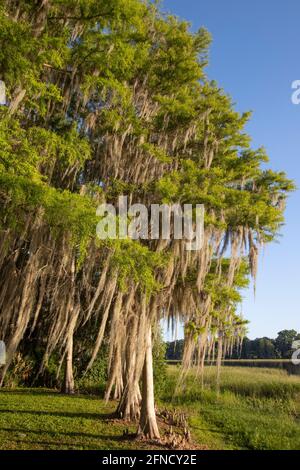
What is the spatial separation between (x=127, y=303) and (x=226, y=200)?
3797 mm

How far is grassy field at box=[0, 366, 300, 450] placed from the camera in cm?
936

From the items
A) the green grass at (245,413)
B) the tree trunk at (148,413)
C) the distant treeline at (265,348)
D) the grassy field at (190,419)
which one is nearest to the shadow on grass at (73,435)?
the grassy field at (190,419)

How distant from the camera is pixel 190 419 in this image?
42.3 ft

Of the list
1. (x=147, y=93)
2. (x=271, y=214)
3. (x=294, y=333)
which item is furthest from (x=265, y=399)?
(x=294, y=333)

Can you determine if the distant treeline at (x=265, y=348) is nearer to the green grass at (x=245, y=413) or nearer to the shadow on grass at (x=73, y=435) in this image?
the green grass at (x=245, y=413)

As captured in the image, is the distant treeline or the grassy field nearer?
the grassy field

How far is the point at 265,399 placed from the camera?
55.8 feet

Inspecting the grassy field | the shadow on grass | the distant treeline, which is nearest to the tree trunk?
the shadow on grass

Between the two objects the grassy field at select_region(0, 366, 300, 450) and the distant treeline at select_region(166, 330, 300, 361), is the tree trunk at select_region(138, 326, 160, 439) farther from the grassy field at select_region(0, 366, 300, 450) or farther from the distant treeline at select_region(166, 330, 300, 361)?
the distant treeline at select_region(166, 330, 300, 361)

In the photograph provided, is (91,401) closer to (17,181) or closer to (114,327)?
(114,327)

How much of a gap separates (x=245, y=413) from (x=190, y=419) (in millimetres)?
2596

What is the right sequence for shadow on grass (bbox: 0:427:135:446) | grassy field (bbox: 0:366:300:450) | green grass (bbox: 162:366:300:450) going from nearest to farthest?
grassy field (bbox: 0:366:300:450) → shadow on grass (bbox: 0:427:135:446) → green grass (bbox: 162:366:300:450)

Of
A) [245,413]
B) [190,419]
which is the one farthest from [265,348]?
[190,419]

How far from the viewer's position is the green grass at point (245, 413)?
10.4m
